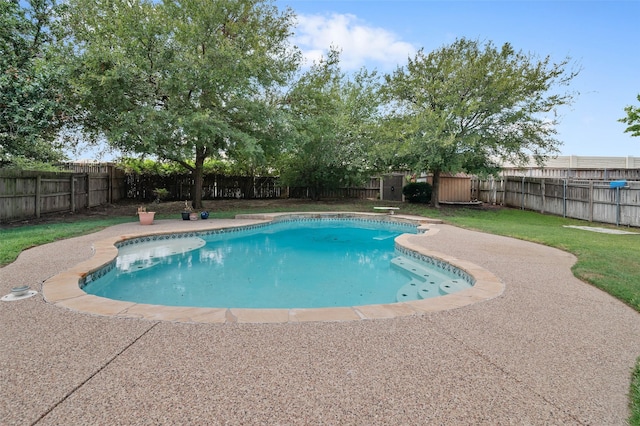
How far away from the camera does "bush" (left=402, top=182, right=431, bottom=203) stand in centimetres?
1755

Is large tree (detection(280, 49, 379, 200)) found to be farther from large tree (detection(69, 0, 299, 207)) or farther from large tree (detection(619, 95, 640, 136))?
large tree (detection(619, 95, 640, 136))

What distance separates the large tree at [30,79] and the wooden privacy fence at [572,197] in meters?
16.2

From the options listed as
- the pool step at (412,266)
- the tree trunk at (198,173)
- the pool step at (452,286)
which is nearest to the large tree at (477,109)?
the pool step at (412,266)

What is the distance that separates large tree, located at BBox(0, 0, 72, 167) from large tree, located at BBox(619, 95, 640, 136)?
24.7 metres

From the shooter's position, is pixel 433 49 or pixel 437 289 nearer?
pixel 437 289

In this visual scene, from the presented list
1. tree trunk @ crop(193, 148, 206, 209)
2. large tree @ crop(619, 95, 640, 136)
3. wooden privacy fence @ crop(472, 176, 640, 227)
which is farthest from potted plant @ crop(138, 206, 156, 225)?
large tree @ crop(619, 95, 640, 136)

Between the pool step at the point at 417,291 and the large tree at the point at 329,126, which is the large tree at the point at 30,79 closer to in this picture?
the large tree at the point at 329,126

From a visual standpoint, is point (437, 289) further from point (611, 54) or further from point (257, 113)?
point (611, 54)

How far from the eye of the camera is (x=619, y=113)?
19.0 m

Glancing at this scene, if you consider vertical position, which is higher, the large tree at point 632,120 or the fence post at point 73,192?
the large tree at point 632,120

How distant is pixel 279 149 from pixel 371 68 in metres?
7.52

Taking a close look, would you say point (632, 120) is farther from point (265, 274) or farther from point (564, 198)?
point (265, 274)

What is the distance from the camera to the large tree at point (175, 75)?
978 centimetres

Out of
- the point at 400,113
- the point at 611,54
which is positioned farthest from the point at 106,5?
the point at 611,54
